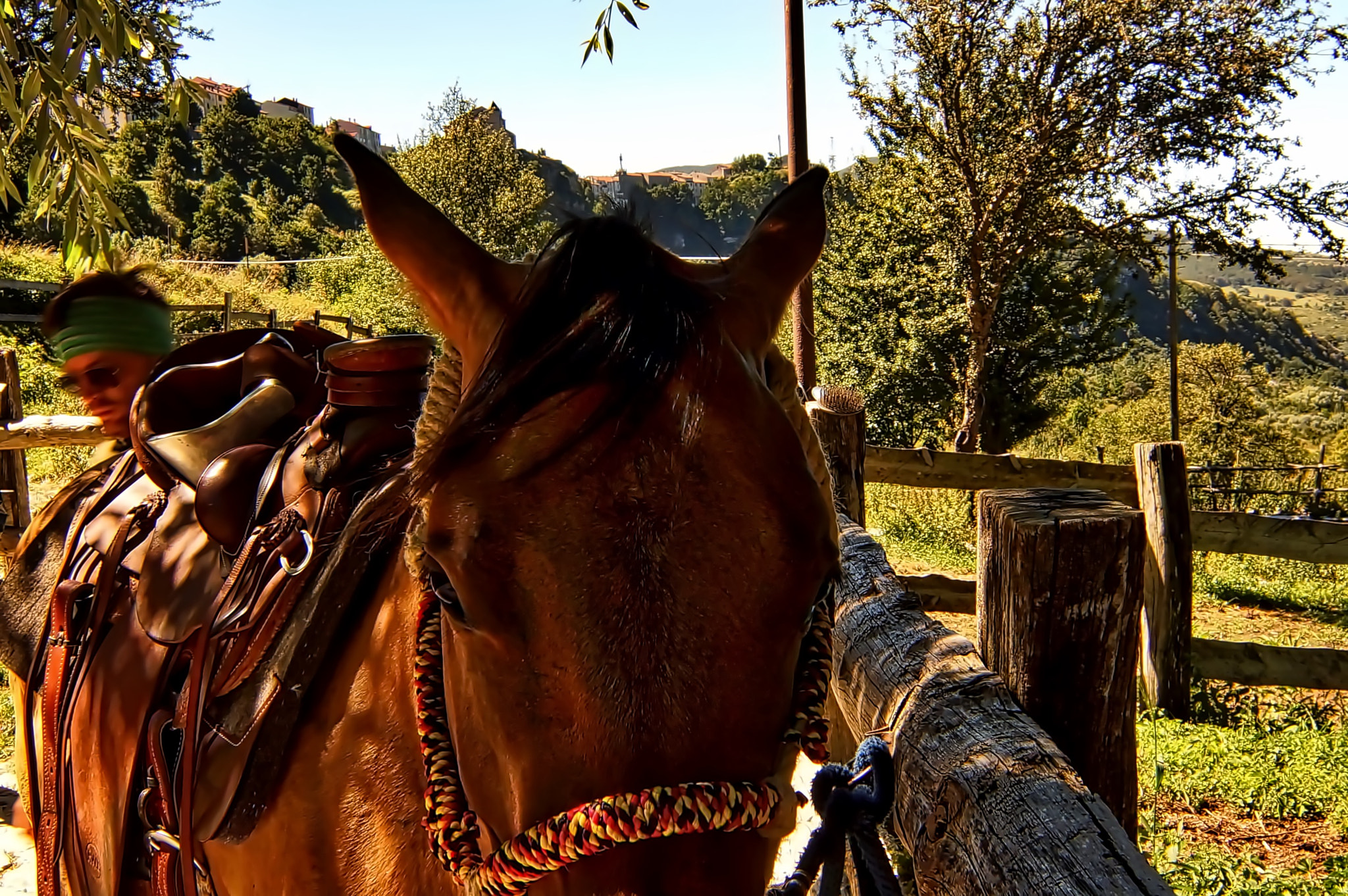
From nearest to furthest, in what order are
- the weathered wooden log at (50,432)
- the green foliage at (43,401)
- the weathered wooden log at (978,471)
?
the weathered wooden log at (50,432) < the weathered wooden log at (978,471) < the green foliage at (43,401)

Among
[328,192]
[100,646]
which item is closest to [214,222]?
[328,192]

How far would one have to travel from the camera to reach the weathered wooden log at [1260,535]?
5918 millimetres

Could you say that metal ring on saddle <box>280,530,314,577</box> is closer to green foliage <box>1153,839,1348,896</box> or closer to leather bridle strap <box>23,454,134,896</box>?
leather bridle strap <box>23,454,134,896</box>

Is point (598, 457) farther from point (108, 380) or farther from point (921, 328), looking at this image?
point (921, 328)

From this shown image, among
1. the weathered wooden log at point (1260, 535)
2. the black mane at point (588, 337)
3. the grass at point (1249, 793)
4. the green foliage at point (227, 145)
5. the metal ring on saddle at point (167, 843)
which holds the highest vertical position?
the green foliage at point (227, 145)

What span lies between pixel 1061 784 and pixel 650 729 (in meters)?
0.79

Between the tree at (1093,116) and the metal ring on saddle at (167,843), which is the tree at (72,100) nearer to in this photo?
the metal ring on saddle at (167,843)

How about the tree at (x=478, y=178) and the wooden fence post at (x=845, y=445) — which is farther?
the tree at (x=478, y=178)

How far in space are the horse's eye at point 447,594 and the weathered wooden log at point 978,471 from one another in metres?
6.28

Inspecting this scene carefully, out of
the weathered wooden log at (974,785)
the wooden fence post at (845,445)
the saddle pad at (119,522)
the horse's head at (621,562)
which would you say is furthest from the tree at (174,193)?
the horse's head at (621,562)

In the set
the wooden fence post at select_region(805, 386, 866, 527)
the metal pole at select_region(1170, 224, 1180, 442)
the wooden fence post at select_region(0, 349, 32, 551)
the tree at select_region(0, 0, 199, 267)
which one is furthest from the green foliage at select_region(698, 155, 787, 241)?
the metal pole at select_region(1170, 224, 1180, 442)

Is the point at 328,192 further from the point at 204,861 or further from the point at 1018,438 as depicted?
the point at 204,861

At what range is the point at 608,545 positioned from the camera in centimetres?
95

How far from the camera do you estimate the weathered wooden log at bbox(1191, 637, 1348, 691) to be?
15.9ft
